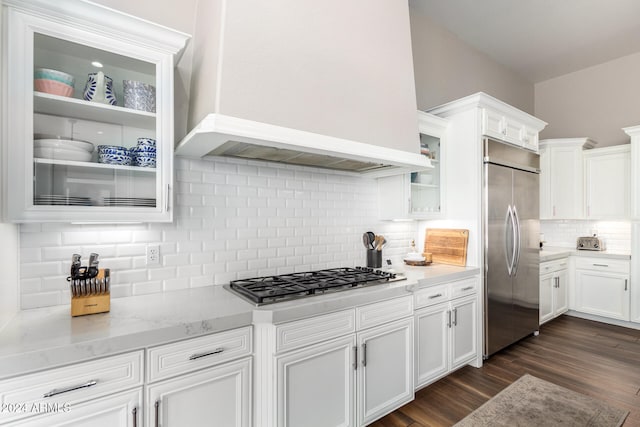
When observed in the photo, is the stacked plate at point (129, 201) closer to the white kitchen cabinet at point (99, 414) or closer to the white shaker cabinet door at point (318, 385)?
the white kitchen cabinet at point (99, 414)

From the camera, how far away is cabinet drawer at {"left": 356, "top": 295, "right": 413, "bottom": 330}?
1956mm

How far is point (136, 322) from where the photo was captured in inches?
54.0

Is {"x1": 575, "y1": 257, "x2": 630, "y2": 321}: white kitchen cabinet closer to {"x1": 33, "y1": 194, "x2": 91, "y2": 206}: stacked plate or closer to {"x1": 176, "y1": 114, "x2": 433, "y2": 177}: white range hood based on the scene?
{"x1": 176, "y1": 114, "x2": 433, "y2": 177}: white range hood

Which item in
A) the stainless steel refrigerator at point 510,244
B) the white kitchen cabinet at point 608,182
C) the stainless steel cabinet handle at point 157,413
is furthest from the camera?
the white kitchen cabinet at point 608,182

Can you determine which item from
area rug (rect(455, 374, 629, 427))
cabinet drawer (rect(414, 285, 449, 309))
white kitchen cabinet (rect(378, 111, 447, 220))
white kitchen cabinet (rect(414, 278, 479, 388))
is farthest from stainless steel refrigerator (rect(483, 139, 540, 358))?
area rug (rect(455, 374, 629, 427))

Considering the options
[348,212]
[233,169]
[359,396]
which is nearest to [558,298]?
[348,212]

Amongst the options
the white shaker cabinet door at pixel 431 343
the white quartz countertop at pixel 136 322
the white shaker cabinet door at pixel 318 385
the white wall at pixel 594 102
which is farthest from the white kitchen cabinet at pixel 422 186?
the white wall at pixel 594 102

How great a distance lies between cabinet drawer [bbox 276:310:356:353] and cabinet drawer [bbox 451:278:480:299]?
122cm

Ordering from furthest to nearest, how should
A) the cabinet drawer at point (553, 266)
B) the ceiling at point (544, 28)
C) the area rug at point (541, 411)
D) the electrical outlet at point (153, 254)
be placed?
1. the cabinet drawer at point (553, 266)
2. the ceiling at point (544, 28)
3. the electrical outlet at point (153, 254)
4. the area rug at point (541, 411)

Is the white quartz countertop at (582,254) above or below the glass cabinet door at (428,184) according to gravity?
below

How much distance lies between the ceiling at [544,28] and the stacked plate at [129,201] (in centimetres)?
323

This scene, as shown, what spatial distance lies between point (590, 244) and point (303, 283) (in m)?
4.54

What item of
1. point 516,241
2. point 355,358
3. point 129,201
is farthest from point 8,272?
point 516,241

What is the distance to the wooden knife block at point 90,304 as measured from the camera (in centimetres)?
144
